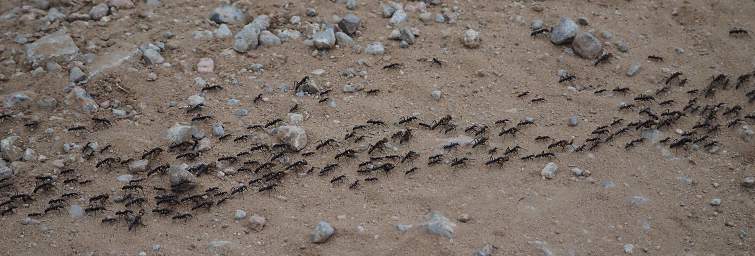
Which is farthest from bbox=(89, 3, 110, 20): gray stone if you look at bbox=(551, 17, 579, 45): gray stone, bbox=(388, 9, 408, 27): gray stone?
bbox=(551, 17, 579, 45): gray stone

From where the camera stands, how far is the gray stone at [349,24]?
8164 millimetres

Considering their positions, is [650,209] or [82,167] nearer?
[650,209]

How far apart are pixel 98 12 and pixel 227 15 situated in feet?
5.78

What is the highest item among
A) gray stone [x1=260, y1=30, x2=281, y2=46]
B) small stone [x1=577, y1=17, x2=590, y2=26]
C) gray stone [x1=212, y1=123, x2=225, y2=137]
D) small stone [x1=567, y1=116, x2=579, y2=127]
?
small stone [x1=577, y1=17, x2=590, y2=26]

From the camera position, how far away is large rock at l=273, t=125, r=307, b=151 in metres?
6.69

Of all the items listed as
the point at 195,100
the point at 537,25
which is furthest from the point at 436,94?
the point at 195,100

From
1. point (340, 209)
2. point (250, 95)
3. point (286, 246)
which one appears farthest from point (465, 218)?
point (250, 95)

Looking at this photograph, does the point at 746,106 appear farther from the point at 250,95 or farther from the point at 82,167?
the point at 82,167

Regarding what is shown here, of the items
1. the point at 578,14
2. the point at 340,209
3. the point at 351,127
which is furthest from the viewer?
the point at 578,14

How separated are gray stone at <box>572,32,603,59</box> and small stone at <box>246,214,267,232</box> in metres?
4.66

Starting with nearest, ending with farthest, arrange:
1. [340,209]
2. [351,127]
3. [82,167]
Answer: [340,209] → [82,167] → [351,127]

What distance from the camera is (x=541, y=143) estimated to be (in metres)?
6.77

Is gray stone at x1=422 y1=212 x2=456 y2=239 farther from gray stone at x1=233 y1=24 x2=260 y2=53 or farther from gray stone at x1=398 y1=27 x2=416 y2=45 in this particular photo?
gray stone at x1=233 y1=24 x2=260 y2=53

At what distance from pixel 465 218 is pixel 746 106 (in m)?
4.04
